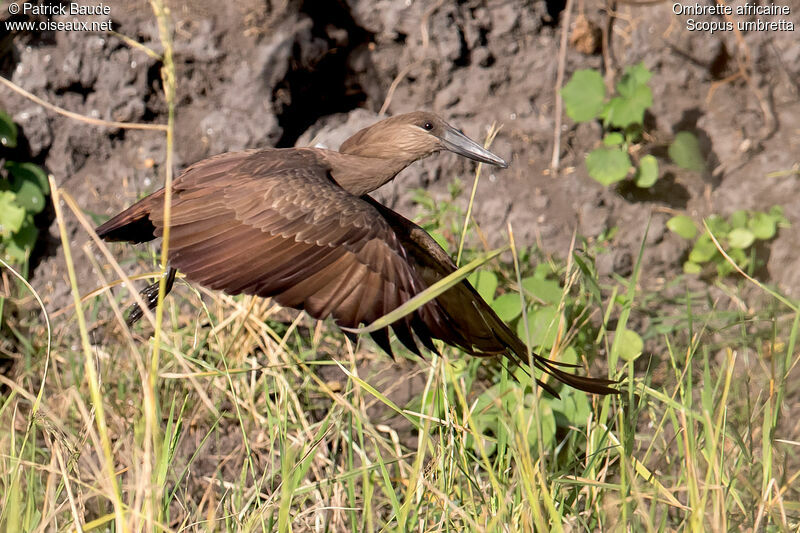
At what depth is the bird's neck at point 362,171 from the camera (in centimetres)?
292

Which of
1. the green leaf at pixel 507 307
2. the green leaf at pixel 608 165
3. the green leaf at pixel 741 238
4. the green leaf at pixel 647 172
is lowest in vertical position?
the green leaf at pixel 741 238

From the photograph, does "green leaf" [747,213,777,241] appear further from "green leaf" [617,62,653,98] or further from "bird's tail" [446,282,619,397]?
"bird's tail" [446,282,619,397]

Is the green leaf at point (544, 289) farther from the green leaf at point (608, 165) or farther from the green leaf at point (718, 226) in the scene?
the green leaf at point (718, 226)

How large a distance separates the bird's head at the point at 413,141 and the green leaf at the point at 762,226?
1407 millimetres

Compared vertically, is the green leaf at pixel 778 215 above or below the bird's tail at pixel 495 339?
below

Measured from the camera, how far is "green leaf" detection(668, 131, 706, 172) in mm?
4082

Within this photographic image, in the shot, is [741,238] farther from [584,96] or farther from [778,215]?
[584,96]

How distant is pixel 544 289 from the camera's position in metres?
3.38

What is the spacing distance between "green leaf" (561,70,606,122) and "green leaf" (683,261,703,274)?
2.27 feet

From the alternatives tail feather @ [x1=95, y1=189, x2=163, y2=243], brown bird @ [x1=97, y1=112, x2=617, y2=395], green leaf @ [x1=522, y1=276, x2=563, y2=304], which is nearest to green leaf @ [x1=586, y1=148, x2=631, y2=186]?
green leaf @ [x1=522, y1=276, x2=563, y2=304]

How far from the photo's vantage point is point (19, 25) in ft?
12.9

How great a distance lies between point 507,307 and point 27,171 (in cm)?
198

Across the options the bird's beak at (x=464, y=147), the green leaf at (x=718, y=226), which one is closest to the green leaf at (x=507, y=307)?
the bird's beak at (x=464, y=147)

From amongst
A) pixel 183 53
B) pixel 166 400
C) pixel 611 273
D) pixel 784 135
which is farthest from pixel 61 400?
pixel 784 135
